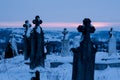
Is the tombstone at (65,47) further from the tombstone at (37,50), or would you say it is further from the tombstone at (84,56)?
the tombstone at (84,56)

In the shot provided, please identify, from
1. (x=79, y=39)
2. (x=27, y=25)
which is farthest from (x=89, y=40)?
(x=27, y=25)

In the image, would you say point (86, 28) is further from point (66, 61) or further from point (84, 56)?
point (66, 61)

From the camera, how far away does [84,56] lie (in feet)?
39.9

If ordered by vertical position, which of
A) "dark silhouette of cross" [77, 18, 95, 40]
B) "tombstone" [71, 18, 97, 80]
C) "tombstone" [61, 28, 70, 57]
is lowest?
"tombstone" [61, 28, 70, 57]

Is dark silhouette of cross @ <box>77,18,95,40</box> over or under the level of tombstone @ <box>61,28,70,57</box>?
over

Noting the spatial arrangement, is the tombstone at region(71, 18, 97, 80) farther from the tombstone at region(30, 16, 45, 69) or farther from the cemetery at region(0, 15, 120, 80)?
the tombstone at region(30, 16, 45, 69)

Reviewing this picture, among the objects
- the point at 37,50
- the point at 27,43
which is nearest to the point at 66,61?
the point at 27,43

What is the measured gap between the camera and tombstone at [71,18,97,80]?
1216 centimetres

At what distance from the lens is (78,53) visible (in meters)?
12.1

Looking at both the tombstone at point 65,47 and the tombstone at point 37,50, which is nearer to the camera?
the tombstone at point 37,50

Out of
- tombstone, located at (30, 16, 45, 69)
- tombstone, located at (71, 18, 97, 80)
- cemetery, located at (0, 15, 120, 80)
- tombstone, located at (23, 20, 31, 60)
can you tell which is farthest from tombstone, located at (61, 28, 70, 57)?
tombstone, located at (71, 18, 97, 80)

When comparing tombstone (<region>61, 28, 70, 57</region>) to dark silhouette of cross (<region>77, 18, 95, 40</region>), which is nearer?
dark silhouette of cross (<region>77, 18, 95, 40</region>)

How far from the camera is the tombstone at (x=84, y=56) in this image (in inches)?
479

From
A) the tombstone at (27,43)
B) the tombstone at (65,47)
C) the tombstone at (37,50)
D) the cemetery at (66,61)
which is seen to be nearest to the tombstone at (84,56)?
the cemetery at (66,61)
